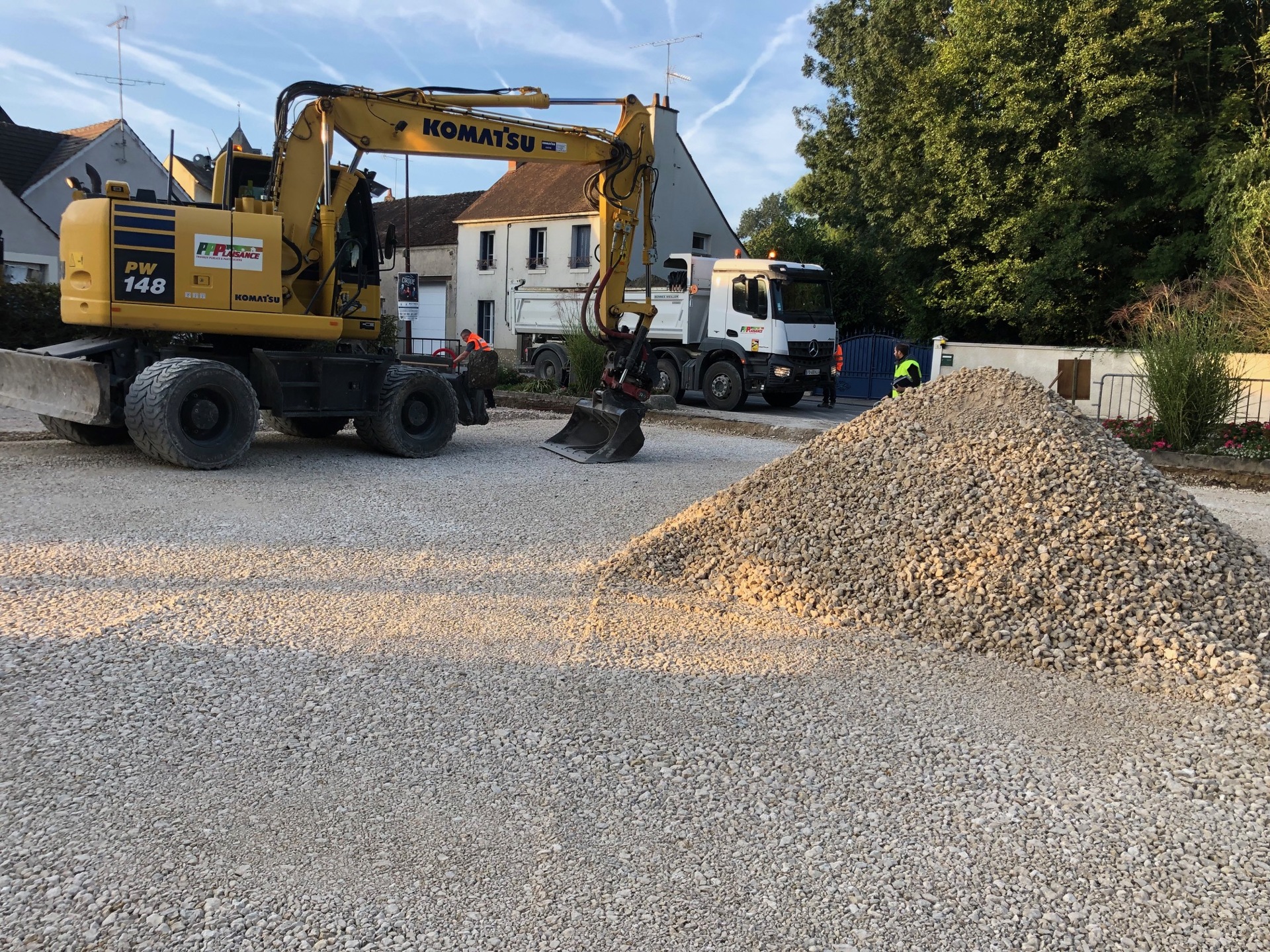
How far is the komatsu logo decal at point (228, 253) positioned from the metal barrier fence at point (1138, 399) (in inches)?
444

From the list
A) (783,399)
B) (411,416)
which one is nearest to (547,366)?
(783,399)

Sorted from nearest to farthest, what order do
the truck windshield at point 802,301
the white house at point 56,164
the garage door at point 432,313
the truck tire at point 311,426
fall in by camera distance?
the truck tire at point 311,426, the truck windshield at point 802,301, the white house at point 56,164, the garage door at point 432,313

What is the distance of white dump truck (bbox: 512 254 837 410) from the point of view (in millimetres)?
19562

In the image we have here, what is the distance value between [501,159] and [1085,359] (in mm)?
12149

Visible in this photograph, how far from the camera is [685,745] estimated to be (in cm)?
384

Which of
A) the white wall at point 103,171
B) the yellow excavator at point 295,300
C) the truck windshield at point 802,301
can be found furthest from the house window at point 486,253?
the yellow excavator at point 295,300

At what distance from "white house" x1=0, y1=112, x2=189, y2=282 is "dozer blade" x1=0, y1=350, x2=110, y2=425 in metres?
17.9

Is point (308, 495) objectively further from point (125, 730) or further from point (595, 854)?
point (595, 854)

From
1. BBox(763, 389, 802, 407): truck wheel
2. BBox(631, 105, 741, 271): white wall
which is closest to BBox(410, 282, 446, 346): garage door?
BBox(631, 105, 741, 271): white wall

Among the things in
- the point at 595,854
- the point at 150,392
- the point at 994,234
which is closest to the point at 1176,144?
the point at 994,234

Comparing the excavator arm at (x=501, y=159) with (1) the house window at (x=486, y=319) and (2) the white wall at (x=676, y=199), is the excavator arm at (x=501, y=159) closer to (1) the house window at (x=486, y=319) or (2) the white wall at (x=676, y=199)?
(2) the white wall at (x=676, y=199)

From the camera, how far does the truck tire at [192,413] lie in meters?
9.02

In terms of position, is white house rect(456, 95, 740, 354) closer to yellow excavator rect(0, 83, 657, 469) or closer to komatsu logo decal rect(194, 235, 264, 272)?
yellow excavator rect(0, 83, 657, 469)

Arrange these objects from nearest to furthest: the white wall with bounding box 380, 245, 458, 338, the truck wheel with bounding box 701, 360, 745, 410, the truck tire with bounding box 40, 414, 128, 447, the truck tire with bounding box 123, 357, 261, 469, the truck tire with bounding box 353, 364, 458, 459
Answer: the truck tire with bounding box 123, 357, 261, 469 → the truck tire with bounding box 40, 414, 128, 447 → the truck tire with bounding box 353, 364, 458, 459 → the truck wheel with bounding box 701, 360, 745, 410 → the white wall with bounding box 380, 245, 458, 338
